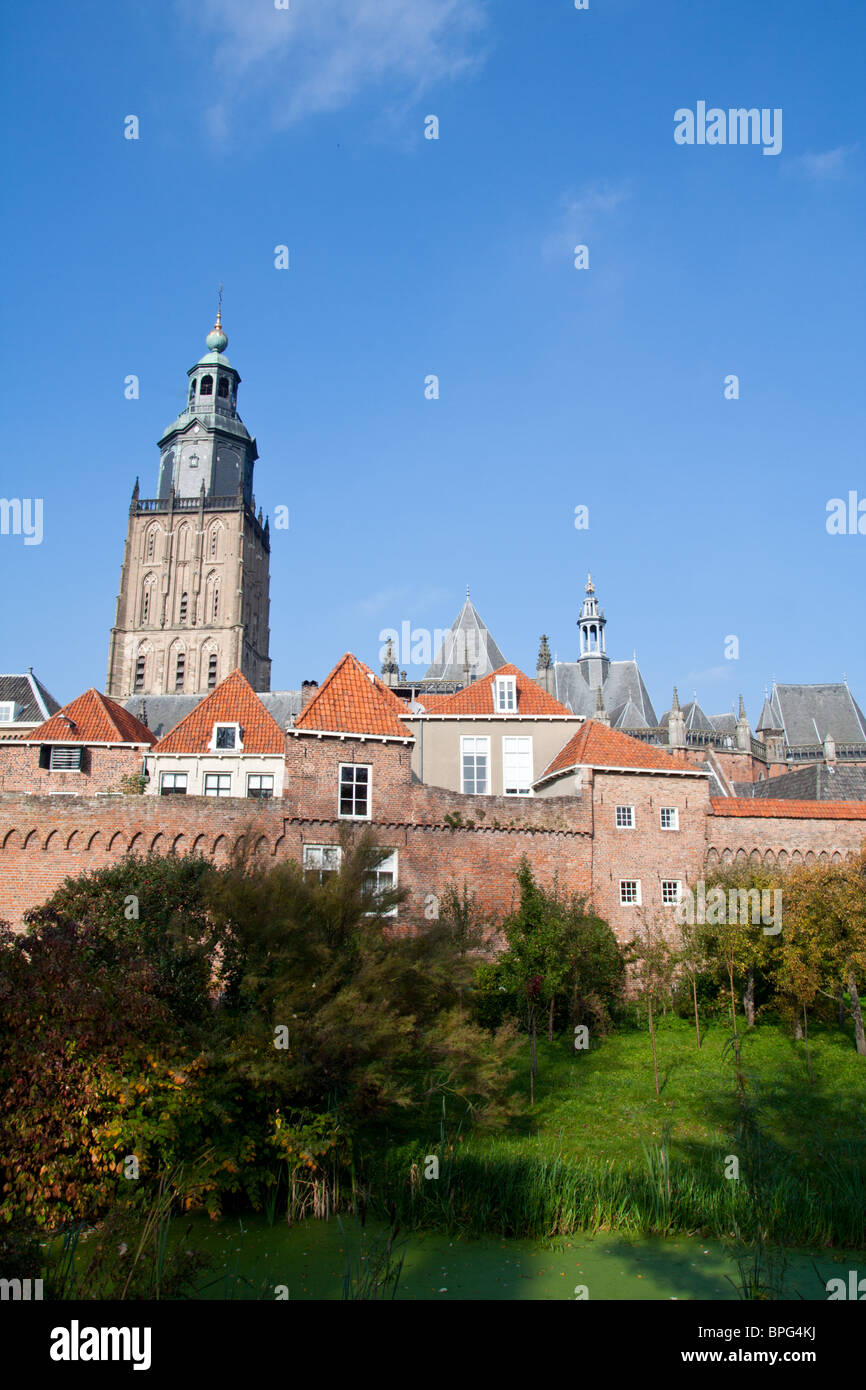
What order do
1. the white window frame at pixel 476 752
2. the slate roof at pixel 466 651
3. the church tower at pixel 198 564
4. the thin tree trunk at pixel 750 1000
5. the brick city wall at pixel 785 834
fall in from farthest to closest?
the church tower at pixel 198 564
the slate roof at pixel 466 651
the white window frame at pixel 476 752
the brick city wall at pixel 785 834
the thin tree trunk at pixel 750 1000

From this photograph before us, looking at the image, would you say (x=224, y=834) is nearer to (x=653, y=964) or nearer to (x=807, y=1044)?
(x=653, y=964)

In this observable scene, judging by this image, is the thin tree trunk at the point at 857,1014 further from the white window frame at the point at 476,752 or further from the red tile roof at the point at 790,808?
the white window frame at the point at 476,752

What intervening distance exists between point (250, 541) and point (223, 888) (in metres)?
66.9

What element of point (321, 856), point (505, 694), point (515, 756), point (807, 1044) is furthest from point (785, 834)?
point (321, 856)

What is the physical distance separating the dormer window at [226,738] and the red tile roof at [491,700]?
6.80 meters

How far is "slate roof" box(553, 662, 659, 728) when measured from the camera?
206 ft

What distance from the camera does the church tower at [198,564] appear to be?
75.9 meters

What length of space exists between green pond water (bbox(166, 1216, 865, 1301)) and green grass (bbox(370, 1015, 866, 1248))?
451 mm

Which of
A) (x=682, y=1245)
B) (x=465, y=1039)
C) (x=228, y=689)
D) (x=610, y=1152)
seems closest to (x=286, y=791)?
(x=228, y=689)

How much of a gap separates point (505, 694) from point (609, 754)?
5.42 m

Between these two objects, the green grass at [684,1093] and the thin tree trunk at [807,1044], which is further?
the thin tree trunk at [807,1044]

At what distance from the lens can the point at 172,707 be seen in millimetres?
52531

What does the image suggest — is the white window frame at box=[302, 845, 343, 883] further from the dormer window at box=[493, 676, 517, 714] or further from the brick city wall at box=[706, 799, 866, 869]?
the brick city wall at box=[706, 799, 866, 869]

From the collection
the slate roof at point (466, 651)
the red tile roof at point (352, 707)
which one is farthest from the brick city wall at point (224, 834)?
the slate roof at point (466, 651)
